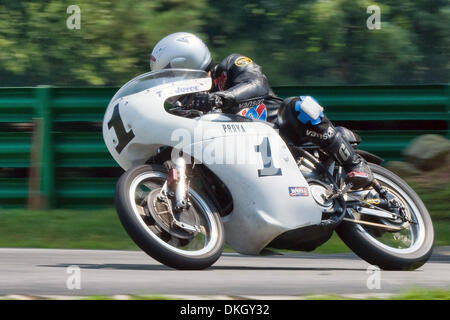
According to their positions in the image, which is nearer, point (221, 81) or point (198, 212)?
point (198, 212)

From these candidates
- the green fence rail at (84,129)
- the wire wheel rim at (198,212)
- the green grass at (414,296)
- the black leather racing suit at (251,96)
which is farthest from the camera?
the green fence rail at (84,129)

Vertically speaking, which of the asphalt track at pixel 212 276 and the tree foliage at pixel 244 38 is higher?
the asphalt track at pixel 212 276

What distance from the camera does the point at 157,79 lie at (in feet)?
18.4

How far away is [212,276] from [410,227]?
149 centimetres

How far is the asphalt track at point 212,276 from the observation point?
4734mm

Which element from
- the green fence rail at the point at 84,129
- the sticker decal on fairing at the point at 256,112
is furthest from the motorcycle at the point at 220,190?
the green fence rail at the point at 84,129

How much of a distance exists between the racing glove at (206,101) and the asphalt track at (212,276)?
948mm

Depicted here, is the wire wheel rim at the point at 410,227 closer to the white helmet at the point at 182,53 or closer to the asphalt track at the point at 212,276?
the asphalt track at the point at 212,276

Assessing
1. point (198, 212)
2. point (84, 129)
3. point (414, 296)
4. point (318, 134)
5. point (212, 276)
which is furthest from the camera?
point (84, 129)

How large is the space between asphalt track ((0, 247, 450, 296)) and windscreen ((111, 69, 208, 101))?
1051 mm

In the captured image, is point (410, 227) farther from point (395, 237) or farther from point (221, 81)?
point (221, 81)

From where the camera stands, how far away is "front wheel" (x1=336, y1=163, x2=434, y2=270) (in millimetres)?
5754

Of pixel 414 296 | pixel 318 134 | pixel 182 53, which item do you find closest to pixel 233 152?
pixel 318 134

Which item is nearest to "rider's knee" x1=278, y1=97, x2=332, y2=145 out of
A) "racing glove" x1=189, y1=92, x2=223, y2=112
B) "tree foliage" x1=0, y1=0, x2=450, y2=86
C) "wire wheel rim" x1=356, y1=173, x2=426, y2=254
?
"racing glove" x1=189, y1=92, x2=223, y2=112
